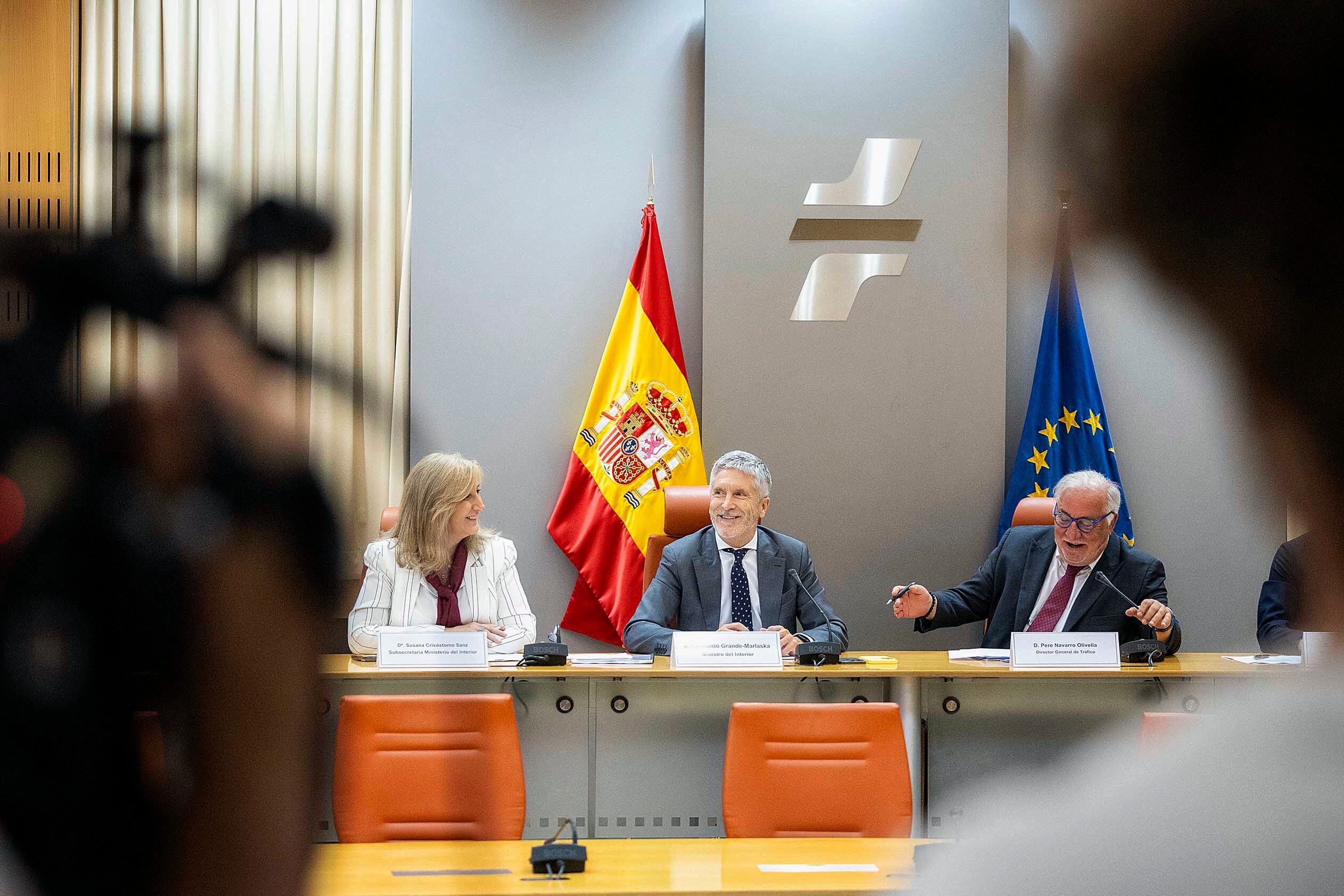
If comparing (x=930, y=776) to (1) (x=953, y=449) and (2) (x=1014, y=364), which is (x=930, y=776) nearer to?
(1) (x=953, y=449)

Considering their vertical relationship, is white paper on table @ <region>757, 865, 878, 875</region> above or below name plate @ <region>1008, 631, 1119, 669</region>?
below

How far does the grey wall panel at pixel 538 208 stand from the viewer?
5395mm

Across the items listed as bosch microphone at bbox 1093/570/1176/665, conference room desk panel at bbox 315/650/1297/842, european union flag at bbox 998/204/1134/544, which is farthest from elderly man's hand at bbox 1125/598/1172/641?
european union flag at bbox 998/204/1134/544

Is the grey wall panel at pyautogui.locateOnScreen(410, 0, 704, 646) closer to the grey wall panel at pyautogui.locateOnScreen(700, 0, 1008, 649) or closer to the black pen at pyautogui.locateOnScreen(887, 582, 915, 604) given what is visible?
the grey wall panel at pyautogui.locateOnScreen(700, 0, 1008, 649)

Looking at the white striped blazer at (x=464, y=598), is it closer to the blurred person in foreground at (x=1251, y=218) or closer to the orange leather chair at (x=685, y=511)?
the orange leather chair at (x=685, y=511)

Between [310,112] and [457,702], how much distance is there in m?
5.68

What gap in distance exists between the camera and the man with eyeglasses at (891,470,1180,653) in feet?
13.8

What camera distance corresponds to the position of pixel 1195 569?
5.52 meters

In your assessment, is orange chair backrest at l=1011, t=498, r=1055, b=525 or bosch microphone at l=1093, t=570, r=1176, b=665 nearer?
bosch microphone at l=1093, t=570, r=1176, b=665

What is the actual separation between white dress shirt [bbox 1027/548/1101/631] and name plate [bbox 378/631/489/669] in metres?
2.15

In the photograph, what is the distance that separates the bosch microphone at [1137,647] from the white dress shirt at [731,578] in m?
1.28

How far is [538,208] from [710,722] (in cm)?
287

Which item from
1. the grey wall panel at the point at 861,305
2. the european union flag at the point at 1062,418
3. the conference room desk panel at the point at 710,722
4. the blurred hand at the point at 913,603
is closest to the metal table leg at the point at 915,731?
the conference room desk panel at the point at 710,722

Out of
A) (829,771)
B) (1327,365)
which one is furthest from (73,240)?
(829,771)
